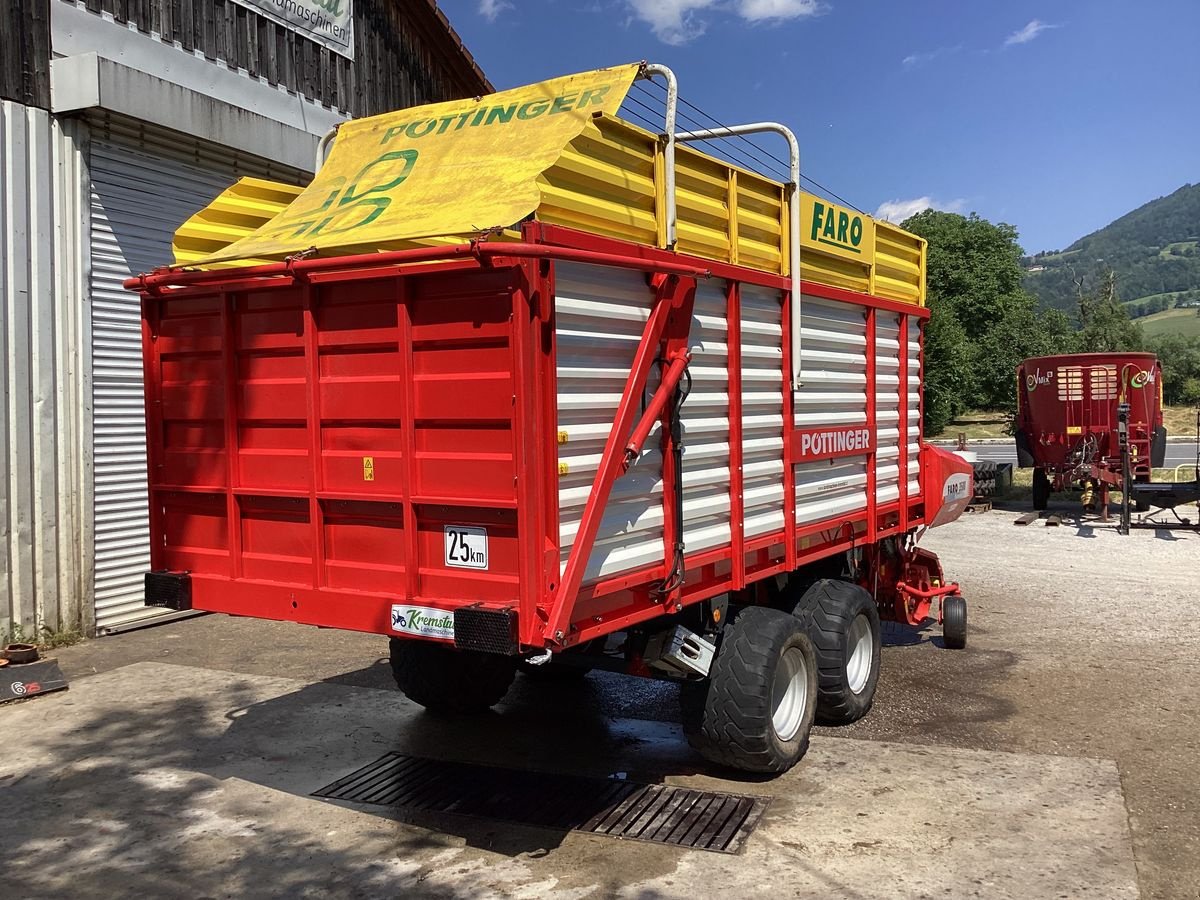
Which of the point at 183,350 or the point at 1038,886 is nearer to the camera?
the point at 1038,886

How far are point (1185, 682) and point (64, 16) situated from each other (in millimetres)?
9810

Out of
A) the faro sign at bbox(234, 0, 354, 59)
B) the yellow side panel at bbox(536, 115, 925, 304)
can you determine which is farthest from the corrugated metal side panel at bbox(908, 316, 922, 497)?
the faro sign at bbox(234, 0, 354, 59)

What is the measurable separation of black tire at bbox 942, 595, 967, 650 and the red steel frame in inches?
104

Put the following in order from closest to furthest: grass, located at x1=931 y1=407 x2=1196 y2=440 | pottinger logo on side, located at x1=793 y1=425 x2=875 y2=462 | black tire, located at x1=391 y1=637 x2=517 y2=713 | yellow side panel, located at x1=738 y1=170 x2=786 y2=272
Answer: yellow side panel, located at x1=738 y1=170 x2=786 y2=272, pottinger logo on side, located at x1=793 y1=425 x2=875 y2=462, black tire, located at x1=391 y1=637 x2=517 y2=713, grass, located at x1=931 y1=407 x2=1196 y2=440

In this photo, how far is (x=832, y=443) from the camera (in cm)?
590

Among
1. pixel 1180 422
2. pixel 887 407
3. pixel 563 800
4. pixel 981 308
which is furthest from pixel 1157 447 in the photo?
pixel 981 308

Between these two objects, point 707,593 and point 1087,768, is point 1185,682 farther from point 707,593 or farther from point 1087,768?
point 707,593

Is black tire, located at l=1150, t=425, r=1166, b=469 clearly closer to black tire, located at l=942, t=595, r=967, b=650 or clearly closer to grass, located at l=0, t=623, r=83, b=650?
black tire, located at l=942, t=595, r=967, b=650

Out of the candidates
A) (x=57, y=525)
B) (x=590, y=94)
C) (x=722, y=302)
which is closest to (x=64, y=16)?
(x=57, y=525)

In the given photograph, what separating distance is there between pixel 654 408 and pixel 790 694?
2.00 m

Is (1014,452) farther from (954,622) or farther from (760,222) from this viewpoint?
(760,222)

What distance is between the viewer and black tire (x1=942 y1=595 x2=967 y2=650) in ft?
25.6

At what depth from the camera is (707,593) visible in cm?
480

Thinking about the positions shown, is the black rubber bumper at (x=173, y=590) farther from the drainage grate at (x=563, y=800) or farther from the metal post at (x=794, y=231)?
the metal post at (x=794, y=231)
